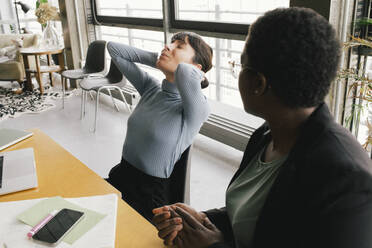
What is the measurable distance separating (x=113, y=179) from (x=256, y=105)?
3.54ft

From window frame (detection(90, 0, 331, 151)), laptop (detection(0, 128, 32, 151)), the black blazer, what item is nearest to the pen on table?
the black blazer

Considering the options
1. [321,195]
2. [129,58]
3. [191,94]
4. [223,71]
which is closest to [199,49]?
[191,94]

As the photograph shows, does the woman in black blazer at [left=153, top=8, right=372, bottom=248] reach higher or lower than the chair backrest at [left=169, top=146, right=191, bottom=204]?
higher

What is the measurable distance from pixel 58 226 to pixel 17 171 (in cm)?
47

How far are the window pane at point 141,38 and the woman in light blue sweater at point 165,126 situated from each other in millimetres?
2731

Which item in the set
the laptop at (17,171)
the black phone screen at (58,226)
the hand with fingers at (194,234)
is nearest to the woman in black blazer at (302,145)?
the hand with fingers at (194,234)

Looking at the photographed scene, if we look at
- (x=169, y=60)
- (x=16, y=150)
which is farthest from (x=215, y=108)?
(x=16, y=150)

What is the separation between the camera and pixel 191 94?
5.11ft

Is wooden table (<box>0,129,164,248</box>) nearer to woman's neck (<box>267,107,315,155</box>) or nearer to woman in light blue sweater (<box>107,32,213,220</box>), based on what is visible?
woman in light blue sweater (<box>107,32,213,220</box>)

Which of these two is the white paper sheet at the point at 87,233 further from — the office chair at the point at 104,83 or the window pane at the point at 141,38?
the window pane at the point at 141,38

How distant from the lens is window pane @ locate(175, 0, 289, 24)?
3021 millimetres

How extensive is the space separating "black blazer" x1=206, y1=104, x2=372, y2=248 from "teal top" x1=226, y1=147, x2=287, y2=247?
7 centimetres

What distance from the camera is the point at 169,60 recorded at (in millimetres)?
1694

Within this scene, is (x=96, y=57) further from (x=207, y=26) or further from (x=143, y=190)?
(x=143, y=190)
